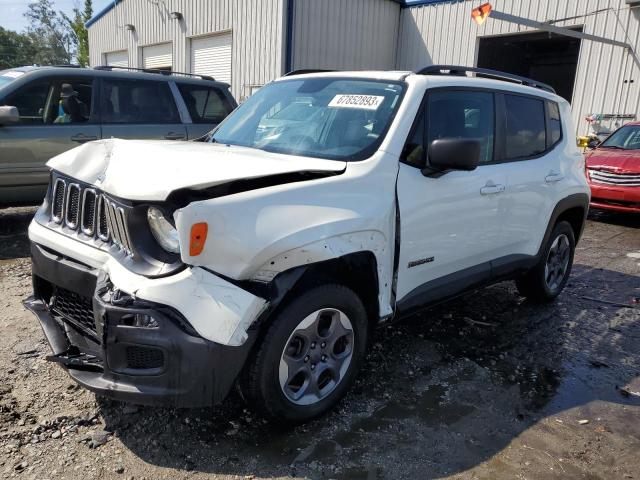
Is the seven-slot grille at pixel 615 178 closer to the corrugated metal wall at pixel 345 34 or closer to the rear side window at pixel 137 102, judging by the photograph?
the rear side window at pixel 137 102

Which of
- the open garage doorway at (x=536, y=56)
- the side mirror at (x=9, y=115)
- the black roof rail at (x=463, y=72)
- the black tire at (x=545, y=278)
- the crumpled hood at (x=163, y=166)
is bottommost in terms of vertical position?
the black tire at (x=545, y=278)

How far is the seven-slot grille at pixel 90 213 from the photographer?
2.50 metres

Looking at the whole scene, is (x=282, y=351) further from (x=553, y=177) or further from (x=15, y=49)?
(x=15, y=49)

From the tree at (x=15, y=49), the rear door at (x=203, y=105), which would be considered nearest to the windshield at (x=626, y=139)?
the rear door at (x=203, y=105)

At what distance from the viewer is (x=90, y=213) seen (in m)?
2.79

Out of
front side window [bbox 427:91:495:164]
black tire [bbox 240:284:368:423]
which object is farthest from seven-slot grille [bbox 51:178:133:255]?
front side window [bbox 427:91:495:164]

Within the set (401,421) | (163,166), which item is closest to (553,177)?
(401,421)

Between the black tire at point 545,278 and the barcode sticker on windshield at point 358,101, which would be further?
the black tire at point 545,278

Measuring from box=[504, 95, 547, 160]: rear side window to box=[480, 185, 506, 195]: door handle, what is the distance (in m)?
0.32

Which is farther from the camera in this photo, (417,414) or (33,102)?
(33,102)

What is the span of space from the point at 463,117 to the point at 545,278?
1.98 metres

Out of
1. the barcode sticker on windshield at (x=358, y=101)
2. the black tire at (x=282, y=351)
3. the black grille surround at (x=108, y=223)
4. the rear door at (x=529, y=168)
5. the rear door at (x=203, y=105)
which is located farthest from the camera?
the rear door at (x=203, y=105)

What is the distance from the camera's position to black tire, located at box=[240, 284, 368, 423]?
97.7 inches

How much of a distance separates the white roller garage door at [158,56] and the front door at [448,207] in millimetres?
16270
